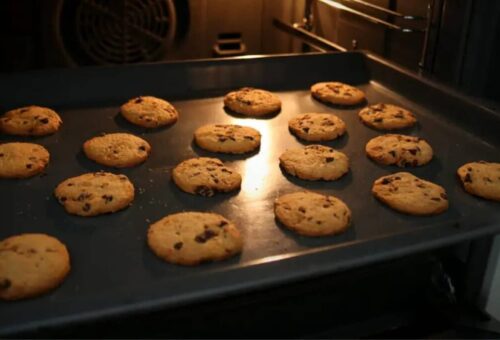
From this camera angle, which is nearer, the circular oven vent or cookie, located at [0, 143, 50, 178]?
cookie, located at [0, 143, 50, 178]

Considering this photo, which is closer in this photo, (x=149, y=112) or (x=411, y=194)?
(x=411, y=194)

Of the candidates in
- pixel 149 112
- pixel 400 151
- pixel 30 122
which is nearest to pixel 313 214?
pixel 400 151

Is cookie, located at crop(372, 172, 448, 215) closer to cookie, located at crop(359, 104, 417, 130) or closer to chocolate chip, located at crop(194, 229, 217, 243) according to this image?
cookie, located at crop(359, 104, 417, 130)

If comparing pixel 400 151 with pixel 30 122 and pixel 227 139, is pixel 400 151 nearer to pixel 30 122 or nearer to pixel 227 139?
pixel 227 139

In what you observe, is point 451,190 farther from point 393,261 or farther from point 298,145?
point 298,145

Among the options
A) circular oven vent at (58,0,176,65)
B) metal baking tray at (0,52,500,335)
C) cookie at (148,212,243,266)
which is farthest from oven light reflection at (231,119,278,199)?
circular oven vent at (58,0,176,65)

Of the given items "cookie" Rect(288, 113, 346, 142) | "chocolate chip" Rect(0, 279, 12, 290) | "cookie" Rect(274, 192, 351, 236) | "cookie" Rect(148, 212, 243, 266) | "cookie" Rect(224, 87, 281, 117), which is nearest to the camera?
"chocolate chip" Rect(0, 279, 12, 290)
